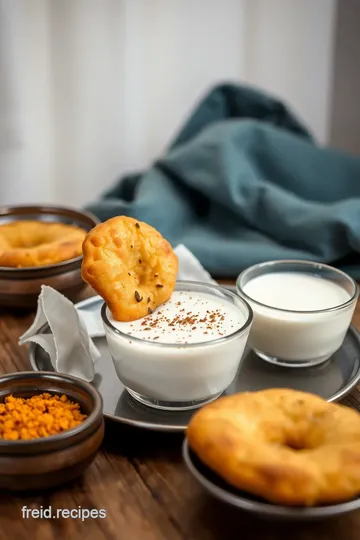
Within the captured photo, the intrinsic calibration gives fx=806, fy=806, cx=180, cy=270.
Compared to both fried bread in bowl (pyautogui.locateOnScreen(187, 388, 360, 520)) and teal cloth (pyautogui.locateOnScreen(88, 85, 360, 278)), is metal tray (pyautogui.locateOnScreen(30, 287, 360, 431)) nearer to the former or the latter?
fried bread in bowl (pyautogui.locateOnScreen(187, 388, 360, 520))

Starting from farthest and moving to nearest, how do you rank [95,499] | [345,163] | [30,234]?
[345,163] < [30,234] < [95,499]

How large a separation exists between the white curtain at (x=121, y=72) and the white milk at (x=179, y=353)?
100cm

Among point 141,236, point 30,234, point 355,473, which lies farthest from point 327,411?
point 30,234

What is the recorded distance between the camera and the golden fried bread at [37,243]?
125 cm

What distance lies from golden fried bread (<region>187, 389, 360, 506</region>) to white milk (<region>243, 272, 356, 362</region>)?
230mm

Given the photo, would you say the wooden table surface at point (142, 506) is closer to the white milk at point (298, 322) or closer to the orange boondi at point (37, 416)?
the orange boondi at point (37, 416)

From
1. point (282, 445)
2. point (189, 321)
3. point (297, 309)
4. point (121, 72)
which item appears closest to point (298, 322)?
point (297, 309)

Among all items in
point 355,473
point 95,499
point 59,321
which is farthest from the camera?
point 59,321

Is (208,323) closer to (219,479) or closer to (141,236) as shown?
(141,236)

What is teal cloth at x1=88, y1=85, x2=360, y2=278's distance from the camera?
1.47 metres

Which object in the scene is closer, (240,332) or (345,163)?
(240,332)

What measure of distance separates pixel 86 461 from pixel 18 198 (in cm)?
119

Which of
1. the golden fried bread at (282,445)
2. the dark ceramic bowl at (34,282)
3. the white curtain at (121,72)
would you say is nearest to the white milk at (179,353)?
the golden fried bread at (282,445)

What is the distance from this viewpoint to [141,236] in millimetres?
1035
